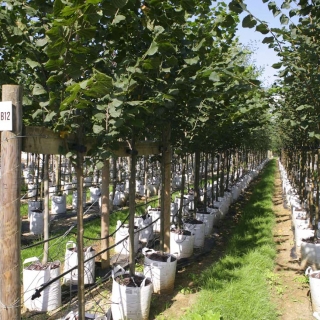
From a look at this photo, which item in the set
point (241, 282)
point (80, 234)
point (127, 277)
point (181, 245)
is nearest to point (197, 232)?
point (181, 245)

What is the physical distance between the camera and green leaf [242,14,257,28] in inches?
94.9

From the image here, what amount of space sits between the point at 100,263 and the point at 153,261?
3.84ft

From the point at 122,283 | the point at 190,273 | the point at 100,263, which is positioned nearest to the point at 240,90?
the point at 122,283

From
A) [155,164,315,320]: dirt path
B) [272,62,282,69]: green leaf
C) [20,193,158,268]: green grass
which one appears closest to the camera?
[272,62,282,69]: green leaf

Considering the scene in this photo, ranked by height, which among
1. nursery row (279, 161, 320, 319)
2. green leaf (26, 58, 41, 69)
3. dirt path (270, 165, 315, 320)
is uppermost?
green leaf (26, 58, 41, 69)

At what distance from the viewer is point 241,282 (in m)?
3.96

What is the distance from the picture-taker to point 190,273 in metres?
4.50

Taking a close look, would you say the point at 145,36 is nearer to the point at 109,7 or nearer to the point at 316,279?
the point at 109,7

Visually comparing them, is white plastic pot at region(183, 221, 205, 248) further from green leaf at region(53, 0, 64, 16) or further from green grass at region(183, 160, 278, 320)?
green leaf at region(53, 0, 64, 16)

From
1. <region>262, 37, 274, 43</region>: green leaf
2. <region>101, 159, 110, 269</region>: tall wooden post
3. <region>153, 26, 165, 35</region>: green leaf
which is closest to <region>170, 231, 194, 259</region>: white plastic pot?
<region>101, 159, 110, 269</region>: tall wooden post

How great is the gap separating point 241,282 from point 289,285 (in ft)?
2.20

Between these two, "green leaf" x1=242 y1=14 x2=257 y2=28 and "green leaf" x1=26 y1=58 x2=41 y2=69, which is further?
"green leaf" x1=242 y1=14 x2=257 y2=28

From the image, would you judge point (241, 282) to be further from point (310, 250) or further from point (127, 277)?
point (127, 277)

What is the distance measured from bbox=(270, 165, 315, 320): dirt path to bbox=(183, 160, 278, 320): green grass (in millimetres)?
121
